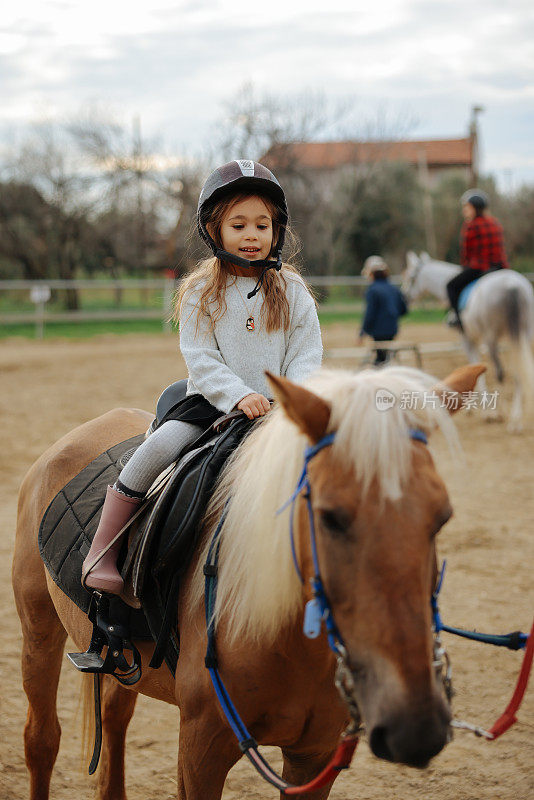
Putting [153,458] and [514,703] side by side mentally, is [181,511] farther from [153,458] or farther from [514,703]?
[514,703]

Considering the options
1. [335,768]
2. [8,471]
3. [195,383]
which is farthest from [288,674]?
[8,471]

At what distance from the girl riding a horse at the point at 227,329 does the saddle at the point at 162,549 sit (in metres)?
0.06

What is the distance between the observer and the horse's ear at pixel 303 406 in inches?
52.4

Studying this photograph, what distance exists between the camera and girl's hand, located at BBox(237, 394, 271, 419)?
193 cm

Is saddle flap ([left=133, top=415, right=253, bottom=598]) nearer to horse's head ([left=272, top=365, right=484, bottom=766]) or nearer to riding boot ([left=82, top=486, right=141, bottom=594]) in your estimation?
riding boot ([left=82, top=486, right=141, bottom=594])

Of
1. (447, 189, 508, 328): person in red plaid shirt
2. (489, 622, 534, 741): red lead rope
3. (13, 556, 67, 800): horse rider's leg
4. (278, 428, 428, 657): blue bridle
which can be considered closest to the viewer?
(278, 428, 428, 657): blue bridle

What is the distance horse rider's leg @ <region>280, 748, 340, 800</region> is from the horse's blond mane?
49 centimetres

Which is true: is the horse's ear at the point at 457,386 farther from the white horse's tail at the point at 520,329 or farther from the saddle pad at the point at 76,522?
the white horse's tail at the point at 520,329

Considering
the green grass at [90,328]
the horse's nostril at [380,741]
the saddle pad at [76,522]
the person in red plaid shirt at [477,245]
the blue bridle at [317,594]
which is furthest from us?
the green grass at [90,328]

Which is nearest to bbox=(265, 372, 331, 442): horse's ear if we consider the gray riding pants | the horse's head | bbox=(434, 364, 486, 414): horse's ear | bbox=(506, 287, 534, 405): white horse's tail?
the horse's head

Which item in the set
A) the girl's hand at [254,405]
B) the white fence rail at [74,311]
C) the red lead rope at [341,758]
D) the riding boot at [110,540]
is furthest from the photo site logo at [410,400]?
the white fence rail at [74,311]

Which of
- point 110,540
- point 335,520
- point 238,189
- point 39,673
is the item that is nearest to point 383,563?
point 335,520

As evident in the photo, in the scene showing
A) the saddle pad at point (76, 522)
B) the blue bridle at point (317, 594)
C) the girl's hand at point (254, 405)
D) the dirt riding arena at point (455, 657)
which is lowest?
the dirt riding arena at point (455, 657)

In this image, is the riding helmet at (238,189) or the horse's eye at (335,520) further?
the riding helmet at (238,189)
